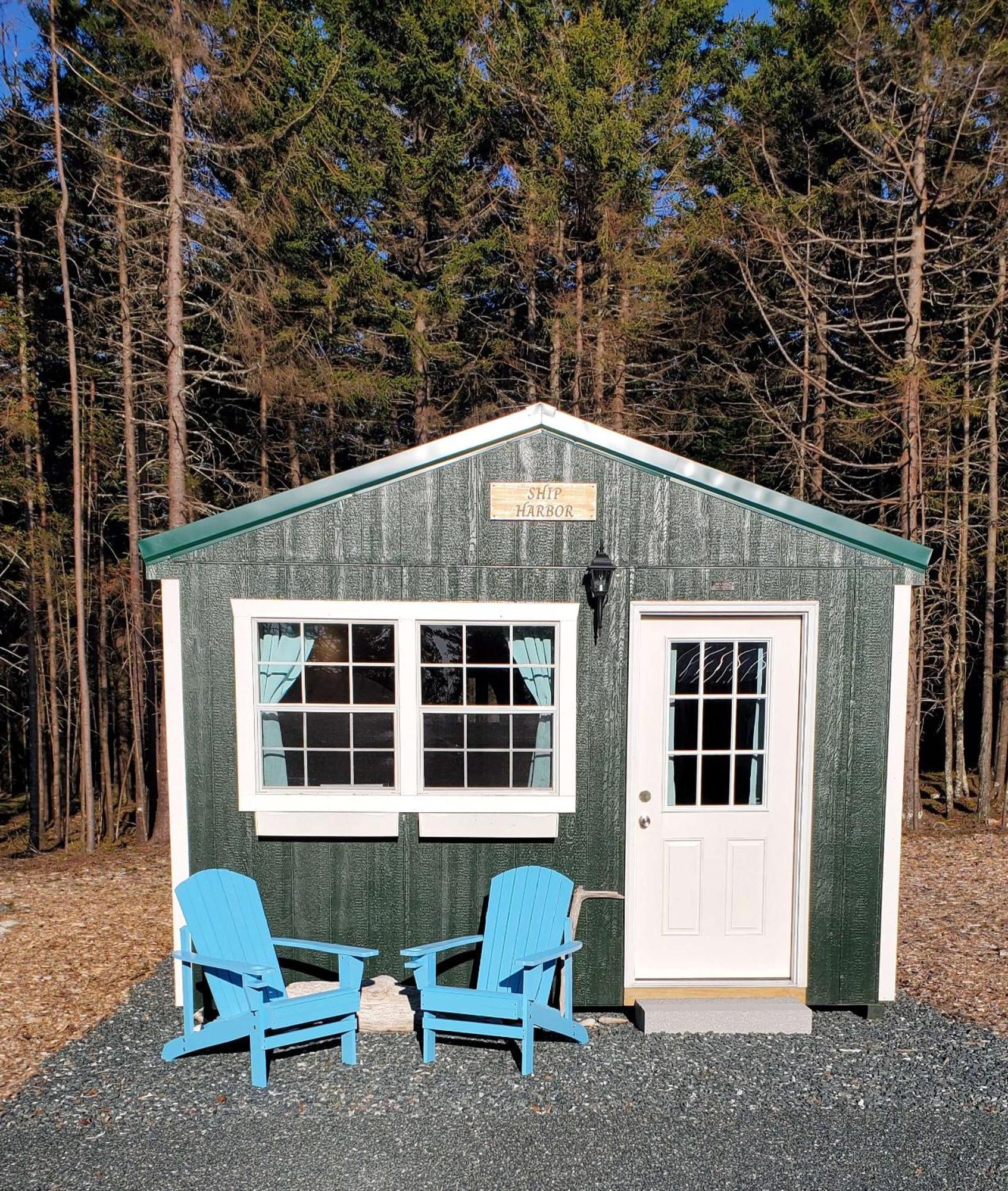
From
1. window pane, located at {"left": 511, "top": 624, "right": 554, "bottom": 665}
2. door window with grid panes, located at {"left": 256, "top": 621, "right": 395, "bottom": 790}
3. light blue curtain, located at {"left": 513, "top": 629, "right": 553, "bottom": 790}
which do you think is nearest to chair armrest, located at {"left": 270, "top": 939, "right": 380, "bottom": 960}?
door window with grid panes, located at {"left": 256, "top": 621, "right": 395, "bottom": 790}

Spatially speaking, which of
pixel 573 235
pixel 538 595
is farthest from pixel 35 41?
pixel 538 595

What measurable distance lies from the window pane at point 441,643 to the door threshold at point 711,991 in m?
2.05

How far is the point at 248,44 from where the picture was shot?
26.1ft

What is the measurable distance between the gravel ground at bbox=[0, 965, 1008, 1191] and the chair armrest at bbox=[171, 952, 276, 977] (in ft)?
1.64

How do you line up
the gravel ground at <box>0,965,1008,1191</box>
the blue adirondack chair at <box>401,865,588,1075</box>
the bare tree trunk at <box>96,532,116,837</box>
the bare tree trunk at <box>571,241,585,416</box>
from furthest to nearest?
the bare tree trunk at <box>96,532,116,837</box> → the bare tree trunk at <box>571,241,585,416</box> → the blue adirondack chair at <box>401,865,588,1075</box> → the gravel ground at <box>0,965,1008,1191</box>

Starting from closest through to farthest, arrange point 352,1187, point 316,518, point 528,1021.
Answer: point 352,1187 < point 528,1021 < point 316,518

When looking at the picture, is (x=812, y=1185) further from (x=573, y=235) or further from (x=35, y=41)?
(x=35, y=41)

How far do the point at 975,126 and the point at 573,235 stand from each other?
469 centimetres

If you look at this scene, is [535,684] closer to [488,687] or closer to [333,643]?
[488,687]

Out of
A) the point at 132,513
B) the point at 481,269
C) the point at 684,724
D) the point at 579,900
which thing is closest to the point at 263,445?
the point at 132,513

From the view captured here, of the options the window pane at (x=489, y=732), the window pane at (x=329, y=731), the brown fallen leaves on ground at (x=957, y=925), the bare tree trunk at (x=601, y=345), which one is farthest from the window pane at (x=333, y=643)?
the bare tree trunk at (x=601, y=345)

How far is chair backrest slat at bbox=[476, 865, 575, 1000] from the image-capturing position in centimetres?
402

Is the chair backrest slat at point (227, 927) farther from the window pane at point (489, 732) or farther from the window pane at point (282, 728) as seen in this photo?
the window pane at point (489, 732)

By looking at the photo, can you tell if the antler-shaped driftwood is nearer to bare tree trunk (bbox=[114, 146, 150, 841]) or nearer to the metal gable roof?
the metal gable roof
